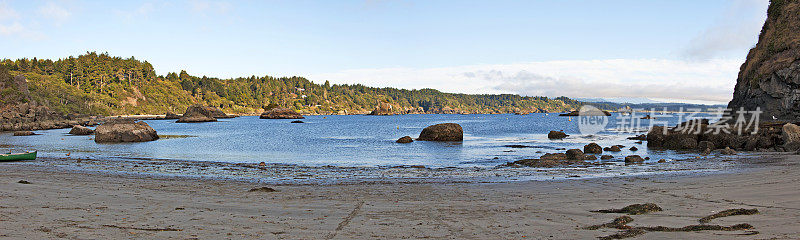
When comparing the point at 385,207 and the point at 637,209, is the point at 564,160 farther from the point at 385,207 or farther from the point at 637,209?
the point at 385,207

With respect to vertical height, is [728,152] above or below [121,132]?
above

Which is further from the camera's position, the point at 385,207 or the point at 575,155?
the point at 575,155

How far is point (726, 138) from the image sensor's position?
3375cm

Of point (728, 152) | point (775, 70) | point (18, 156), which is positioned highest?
point (775, 70)

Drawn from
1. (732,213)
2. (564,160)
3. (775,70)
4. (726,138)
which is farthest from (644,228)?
(775,70)

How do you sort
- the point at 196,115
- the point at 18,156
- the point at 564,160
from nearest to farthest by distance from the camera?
1. the point at 18,156
2. the point at 564,160
3. the point at 196,115

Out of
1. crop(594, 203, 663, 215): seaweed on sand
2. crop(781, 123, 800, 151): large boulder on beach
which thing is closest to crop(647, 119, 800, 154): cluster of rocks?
crop(781, 123, 800, 151): large boulder on beach

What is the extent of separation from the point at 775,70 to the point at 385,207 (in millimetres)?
69904

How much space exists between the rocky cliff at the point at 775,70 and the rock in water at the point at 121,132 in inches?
2907

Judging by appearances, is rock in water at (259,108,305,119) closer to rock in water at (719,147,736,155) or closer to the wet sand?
rock in water at (719,147,736,155)

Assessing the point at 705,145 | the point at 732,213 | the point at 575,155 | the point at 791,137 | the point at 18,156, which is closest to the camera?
the point at 732,213

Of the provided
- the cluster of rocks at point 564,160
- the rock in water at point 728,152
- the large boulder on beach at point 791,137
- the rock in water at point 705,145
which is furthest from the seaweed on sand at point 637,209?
the rock in water at point 705,145

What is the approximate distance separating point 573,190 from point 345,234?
9.05m

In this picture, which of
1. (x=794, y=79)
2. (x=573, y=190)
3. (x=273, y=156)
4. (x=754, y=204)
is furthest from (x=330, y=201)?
(x=794, y=79)
